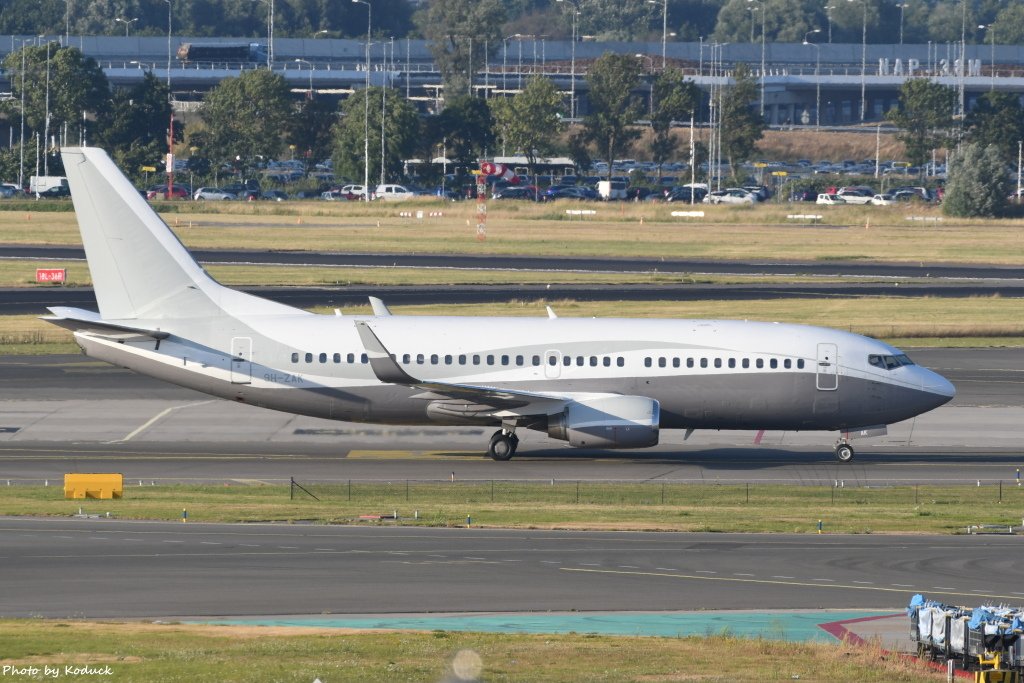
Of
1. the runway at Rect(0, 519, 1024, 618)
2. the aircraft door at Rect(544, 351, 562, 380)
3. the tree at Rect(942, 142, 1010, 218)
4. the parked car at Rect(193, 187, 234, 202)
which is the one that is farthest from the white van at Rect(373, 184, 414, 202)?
the runway at Rect(0, 519, 1024, 618)

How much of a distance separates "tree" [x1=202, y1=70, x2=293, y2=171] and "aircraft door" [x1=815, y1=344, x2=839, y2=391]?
152 metres

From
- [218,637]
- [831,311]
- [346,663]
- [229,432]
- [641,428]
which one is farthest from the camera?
[831,311]

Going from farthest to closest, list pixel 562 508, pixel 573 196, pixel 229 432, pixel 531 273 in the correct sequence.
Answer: pixel 573 196, pixel 531 273, pixel 229 432, pixel 562 508

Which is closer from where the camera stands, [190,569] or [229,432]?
[190,569]

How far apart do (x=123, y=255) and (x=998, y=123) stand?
531ft

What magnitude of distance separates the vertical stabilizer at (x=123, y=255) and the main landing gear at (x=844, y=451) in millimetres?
20258

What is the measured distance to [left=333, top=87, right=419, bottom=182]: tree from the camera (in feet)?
602

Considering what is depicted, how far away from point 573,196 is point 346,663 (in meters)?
155

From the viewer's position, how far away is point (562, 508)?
38500 millimetres

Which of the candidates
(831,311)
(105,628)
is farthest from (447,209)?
(105,628)

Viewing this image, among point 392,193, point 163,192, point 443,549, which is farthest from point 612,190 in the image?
point 443,549

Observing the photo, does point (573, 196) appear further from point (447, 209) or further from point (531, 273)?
point (531, 273)

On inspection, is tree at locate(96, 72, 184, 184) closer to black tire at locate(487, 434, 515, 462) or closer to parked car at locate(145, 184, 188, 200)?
parked car at locate(145, 184, 188, 200)

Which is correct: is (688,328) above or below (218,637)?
above
